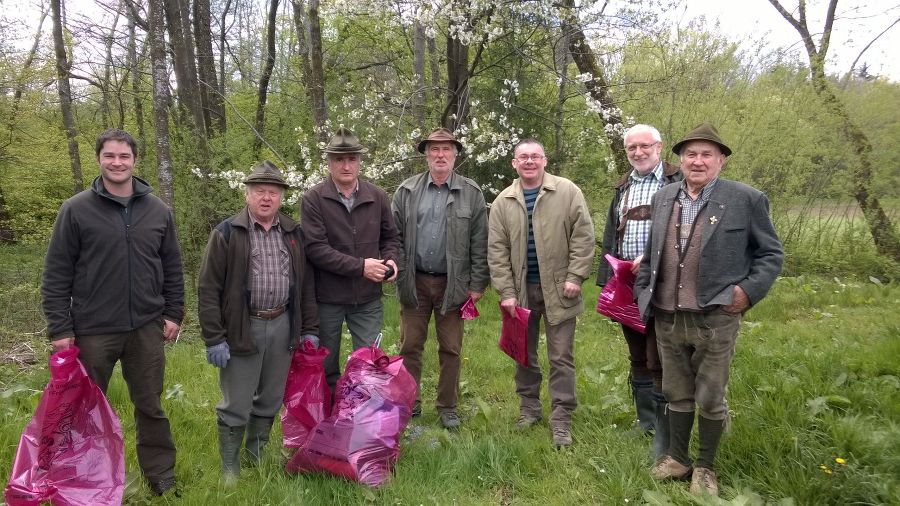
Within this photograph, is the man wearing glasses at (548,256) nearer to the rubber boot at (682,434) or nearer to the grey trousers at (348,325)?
the rubber boot at (682,434)

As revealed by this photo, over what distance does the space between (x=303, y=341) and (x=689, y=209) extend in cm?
247

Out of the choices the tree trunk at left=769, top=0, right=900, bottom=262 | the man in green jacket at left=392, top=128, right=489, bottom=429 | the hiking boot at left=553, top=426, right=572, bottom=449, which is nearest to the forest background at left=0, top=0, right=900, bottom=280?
the tree trunk at left=769, top=0, right=900, bottom=262

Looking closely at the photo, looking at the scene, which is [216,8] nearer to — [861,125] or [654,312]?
[861,125]

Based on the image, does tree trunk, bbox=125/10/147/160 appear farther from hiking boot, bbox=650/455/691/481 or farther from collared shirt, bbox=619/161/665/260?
hiking boot, bbox=650/455/691/481

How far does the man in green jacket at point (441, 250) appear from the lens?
13.6 ft

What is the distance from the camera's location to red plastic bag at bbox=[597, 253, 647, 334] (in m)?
3.51

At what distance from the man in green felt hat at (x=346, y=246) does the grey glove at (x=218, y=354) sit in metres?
0.80

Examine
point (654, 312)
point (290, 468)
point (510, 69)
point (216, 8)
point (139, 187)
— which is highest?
point (216, 8)

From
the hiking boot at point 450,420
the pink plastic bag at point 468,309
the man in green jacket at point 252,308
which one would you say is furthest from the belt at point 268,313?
the hiking boot at point 450,420

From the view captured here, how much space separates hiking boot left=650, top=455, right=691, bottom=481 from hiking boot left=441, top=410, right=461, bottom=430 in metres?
1.55

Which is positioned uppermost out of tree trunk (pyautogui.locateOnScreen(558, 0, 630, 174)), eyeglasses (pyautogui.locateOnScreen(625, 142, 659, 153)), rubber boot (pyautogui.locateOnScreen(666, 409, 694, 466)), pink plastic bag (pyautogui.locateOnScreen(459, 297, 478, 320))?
tree trunk (pyautogui.locateOnScreen(558, 0, 630, 174))

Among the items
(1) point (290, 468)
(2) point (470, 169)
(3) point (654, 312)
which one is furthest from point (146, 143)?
(3) point (654, 312)

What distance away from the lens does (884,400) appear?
11.7 feet

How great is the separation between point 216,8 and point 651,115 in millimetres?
15170
